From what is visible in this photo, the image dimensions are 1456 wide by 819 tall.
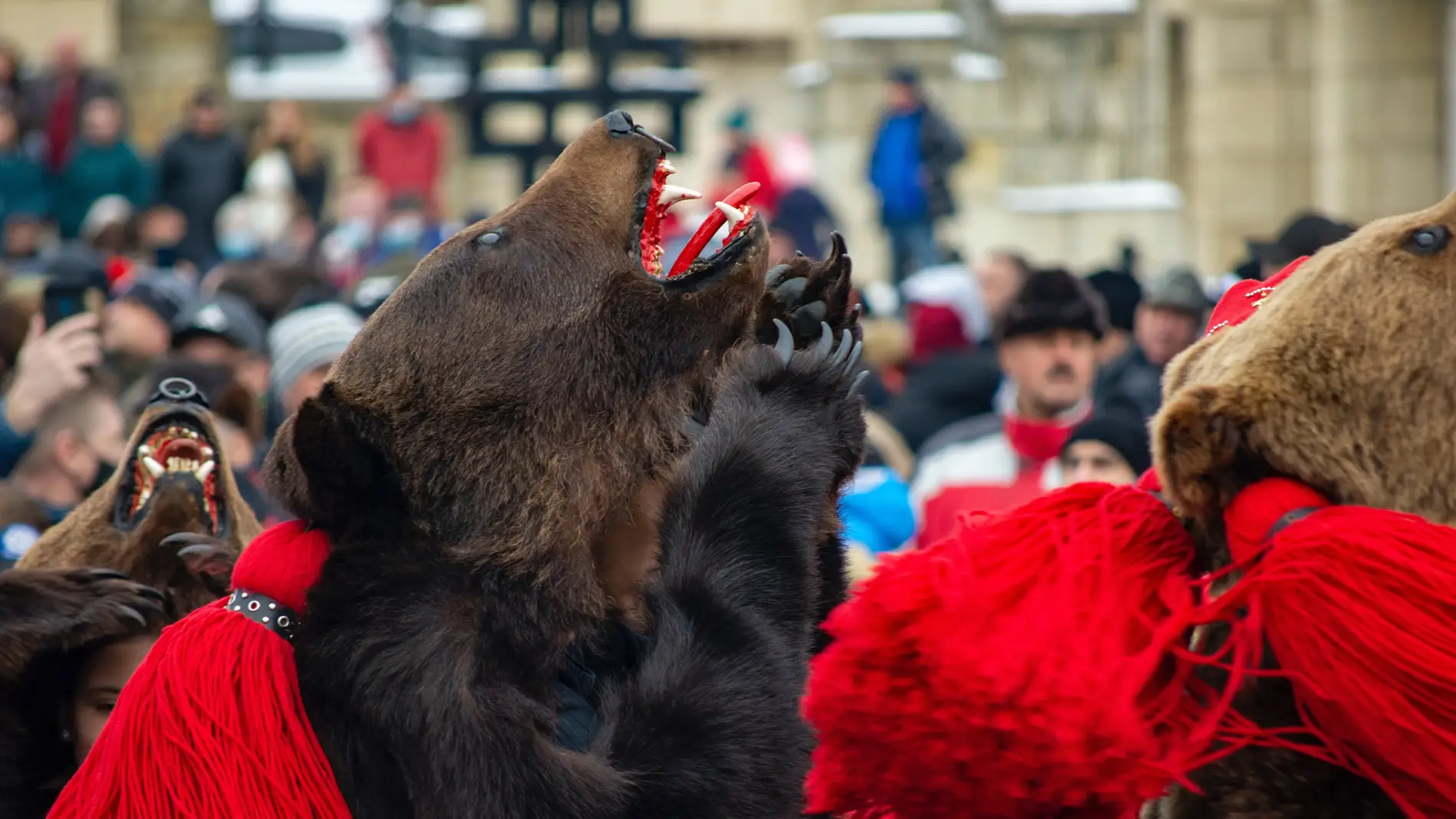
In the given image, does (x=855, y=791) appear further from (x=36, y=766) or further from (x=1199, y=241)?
(x=1199, y=241)

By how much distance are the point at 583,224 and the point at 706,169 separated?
61.3 feet

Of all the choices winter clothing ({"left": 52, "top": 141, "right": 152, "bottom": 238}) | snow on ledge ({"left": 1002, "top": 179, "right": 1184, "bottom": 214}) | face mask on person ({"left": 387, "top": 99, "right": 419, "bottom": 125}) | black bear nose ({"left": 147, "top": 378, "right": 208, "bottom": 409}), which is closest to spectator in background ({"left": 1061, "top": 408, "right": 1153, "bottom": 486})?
black bear nose ({"left": 147, "top": 378, "right": 208, "bottom": 409})

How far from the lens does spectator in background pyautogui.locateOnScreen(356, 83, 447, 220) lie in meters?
15.7

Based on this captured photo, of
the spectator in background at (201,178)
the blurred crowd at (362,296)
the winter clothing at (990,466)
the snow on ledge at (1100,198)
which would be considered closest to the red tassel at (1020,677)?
the blurred crowd at (362,296)

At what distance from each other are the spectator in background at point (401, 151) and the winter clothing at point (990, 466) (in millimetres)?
9760

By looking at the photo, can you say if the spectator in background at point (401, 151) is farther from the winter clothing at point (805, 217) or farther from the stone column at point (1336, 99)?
the stone column at point (1336, 99)

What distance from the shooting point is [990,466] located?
6121 millimetres

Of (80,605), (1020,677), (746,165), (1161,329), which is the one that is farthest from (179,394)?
(746,165)

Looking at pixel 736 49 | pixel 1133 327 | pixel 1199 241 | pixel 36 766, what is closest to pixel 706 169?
pixel 736 49

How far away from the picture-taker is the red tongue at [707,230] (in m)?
2.80

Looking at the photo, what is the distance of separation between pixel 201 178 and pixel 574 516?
37.7ft

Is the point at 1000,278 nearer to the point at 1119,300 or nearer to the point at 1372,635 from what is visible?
the point at 1119,300

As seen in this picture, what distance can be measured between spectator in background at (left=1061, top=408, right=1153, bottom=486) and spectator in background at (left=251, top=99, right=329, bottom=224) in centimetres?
994

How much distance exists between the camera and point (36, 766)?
3.01 metres
